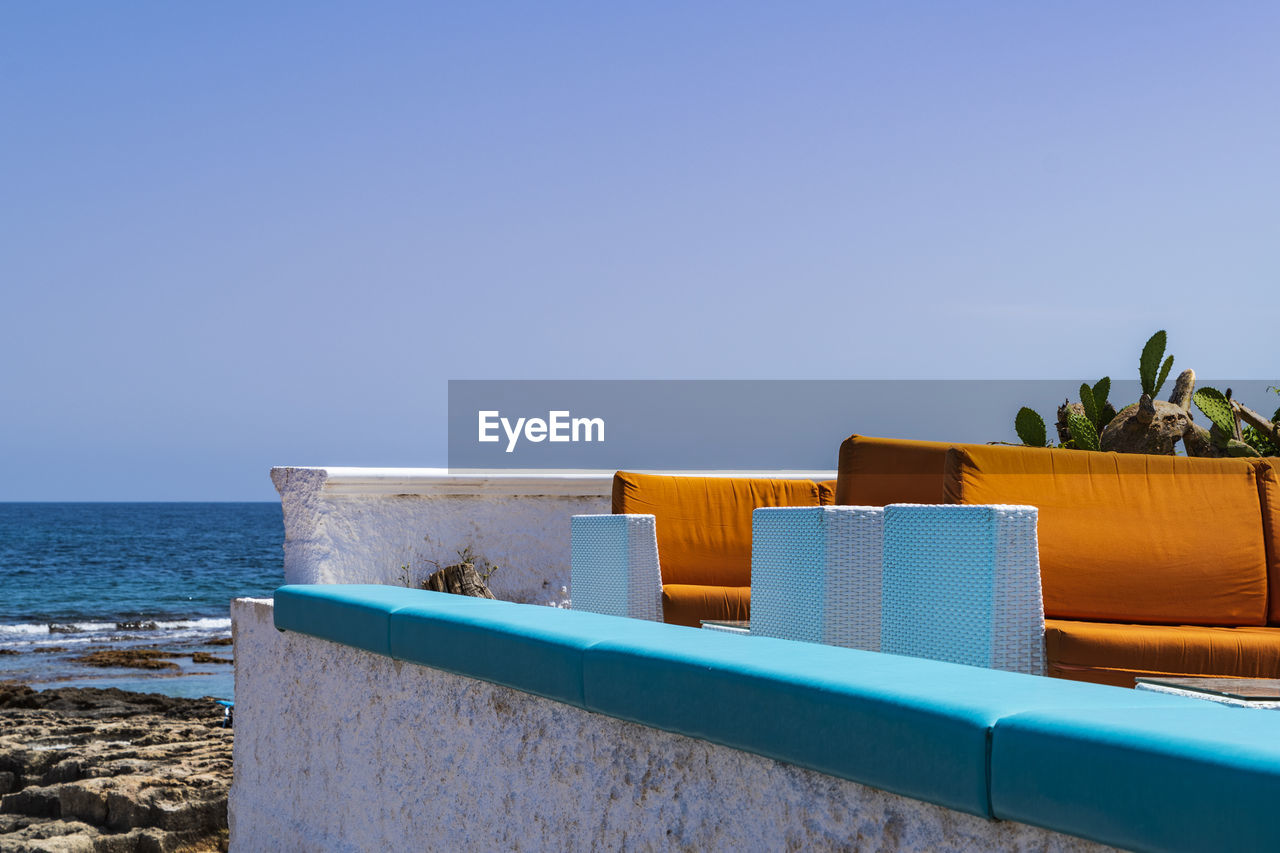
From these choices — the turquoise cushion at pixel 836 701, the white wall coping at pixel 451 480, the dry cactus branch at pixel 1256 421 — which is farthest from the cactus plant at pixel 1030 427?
the turquoise cushion at pixel 836 701

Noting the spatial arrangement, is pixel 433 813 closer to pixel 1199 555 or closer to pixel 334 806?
pixel 334 806

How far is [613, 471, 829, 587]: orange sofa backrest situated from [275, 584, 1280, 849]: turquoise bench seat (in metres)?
2.44

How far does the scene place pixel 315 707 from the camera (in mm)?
3180

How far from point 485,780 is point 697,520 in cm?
261

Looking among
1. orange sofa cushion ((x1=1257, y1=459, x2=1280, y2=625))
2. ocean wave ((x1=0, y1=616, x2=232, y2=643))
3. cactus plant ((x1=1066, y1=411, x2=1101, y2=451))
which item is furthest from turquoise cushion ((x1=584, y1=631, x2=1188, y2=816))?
ocean wave ((x1=0, y1=616, x2=232, y2=643))

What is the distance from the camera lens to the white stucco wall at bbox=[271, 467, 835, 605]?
461 cm

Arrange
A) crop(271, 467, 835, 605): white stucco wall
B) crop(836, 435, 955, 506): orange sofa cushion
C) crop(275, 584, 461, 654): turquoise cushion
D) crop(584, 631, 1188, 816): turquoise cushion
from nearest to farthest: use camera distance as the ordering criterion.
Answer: crop(584, 631, 1188, 816): turquoise cushion
crop(275, 584, 461, 654): turquoise cushion
crop(836, 435, 955, 506): orange sofa cushion
crop(271, 467, 835, 605): white stucco wall

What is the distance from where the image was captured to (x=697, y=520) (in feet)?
16.1

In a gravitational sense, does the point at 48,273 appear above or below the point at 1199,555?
above

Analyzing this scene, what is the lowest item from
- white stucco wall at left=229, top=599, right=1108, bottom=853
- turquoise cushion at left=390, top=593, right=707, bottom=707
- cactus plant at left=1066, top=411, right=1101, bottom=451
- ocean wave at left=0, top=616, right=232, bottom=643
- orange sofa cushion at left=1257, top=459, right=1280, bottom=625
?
ocean wave at left=0, top=616, right=232, bottom=643

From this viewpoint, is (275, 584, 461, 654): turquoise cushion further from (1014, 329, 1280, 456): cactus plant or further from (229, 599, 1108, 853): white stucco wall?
(1014, 329, 1280, 456): cactus plant

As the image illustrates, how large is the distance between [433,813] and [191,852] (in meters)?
4.00

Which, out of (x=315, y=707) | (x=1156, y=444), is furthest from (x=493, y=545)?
(x=1156, y=444)

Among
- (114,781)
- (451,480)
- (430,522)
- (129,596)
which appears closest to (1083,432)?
(451,480)
